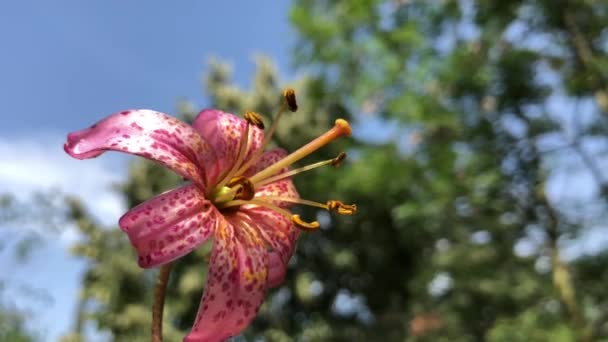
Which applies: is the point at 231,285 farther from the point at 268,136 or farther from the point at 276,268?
the point at 268,136

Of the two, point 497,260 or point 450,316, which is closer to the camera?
point 497,260

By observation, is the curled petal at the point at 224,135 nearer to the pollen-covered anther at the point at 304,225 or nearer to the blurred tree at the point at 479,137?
the pollen-covered anther at the point at 304,225

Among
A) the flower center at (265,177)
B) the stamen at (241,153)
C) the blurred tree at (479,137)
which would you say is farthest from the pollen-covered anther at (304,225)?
the blurred tree at (479,137)

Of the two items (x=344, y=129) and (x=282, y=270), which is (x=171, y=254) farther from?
(x=344, y=129)

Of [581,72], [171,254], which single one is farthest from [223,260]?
[581,72]

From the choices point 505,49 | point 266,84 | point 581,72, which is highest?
point 266,84
